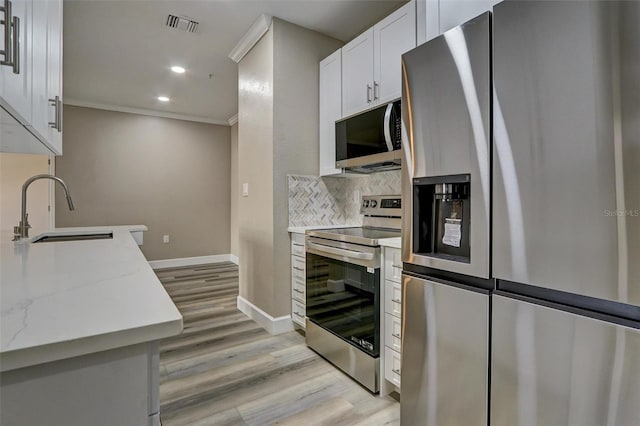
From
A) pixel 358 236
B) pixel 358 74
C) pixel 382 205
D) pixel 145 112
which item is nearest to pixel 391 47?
Answer: pixel 358 74

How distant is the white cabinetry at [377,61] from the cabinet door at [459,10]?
0.53 metres

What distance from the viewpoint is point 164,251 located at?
5.36 m

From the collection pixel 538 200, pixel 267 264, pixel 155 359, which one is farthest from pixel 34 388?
pixel 267 264

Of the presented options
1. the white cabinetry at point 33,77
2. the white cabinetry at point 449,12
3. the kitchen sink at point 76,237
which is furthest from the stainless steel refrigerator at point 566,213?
the kitchen sink at point 76,237

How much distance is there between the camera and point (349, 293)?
2080 mm

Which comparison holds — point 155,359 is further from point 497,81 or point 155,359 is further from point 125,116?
point 125,116

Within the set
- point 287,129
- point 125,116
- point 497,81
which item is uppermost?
point 125,116

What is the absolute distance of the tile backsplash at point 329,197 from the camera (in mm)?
2752

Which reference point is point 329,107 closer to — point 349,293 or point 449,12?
point 449,12

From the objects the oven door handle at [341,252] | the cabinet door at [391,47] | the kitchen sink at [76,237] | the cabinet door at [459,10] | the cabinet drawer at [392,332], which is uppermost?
the cabinet door at [391,47]

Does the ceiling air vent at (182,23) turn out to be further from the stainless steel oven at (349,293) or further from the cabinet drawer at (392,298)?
the cabinet drawer at (392,298)

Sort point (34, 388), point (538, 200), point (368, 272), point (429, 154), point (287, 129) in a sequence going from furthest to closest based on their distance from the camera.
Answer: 1. point (287, 129)
2. point (368, 272)
3. point (429, 154)
4. point (538, 200)
5. point (34, 388)

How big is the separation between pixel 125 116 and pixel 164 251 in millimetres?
2238

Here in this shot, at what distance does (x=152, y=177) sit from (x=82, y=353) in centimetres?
537
